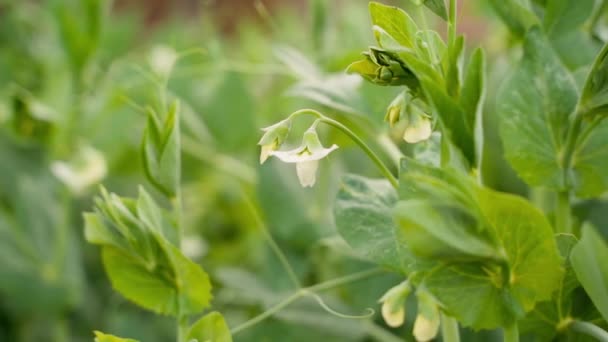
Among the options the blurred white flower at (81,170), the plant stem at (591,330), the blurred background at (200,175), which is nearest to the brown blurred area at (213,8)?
the blurred background at (200,175)

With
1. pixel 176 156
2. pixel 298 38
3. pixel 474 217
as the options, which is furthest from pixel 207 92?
pixel 474 217

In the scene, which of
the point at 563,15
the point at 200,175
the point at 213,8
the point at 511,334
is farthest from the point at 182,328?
the point at 213,8

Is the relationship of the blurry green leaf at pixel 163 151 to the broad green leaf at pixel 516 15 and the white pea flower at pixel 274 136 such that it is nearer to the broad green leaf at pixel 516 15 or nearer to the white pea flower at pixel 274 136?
the white pea flower at pixel 274 136

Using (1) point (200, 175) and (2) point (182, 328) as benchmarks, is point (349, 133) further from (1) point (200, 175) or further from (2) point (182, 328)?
(1) point (200, 175)

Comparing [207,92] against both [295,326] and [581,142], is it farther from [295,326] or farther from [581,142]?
[581,142]

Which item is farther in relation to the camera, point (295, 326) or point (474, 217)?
point (295, 326)

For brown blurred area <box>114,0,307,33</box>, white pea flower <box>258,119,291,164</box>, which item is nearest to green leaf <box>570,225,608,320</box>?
white pea flower <box>258,119,291,164</box>
